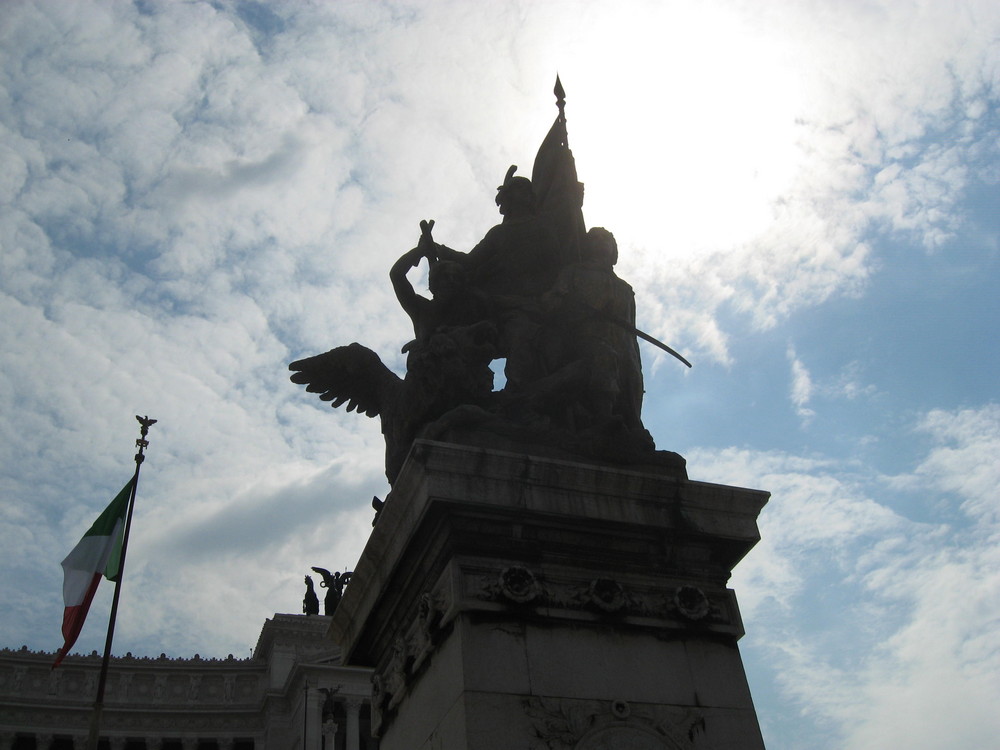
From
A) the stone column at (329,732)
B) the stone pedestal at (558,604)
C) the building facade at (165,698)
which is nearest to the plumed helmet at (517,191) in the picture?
the stone pedestal at (558,604)

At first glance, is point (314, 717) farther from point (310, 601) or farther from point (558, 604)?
point (558, 604)

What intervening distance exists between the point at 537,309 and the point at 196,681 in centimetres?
5543

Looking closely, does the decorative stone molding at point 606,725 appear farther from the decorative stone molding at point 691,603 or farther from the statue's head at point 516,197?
the statue's head at point 516,197

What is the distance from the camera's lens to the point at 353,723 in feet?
156

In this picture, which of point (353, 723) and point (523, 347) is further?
point (353, 723)

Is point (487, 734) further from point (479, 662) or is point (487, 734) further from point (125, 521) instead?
point (125, 521)

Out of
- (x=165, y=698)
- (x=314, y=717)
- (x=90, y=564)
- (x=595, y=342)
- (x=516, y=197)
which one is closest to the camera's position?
(x=595, y=342)

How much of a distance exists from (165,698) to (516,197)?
179 ft

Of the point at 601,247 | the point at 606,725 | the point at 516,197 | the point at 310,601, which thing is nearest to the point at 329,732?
the point at 310,601

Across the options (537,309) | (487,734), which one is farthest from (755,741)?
(537,309)

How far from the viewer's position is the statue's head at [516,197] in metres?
8.72

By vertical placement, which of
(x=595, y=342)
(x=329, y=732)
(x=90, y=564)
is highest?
(x=329, y=732)

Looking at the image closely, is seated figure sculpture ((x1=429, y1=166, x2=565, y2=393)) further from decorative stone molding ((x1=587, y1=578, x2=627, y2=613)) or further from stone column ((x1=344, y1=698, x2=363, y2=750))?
stone column ((x1=344, y1=698, x2=363, y2=750))

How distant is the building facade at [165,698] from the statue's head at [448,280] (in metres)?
46.7
